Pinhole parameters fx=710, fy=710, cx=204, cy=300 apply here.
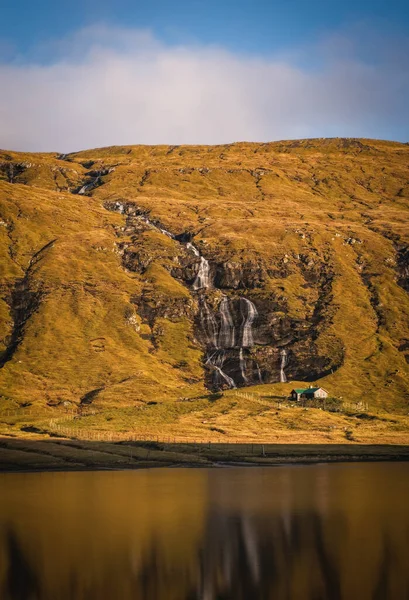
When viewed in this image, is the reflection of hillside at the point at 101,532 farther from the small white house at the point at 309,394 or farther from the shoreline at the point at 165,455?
the small white house at the point at 309,394

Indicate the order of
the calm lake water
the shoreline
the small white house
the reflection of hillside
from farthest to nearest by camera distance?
the small white house
the shoreline
the reflection of hillside
the calm lake water

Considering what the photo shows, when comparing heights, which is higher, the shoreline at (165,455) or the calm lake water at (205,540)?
the calm lake water at (205,540)

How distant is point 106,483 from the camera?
99188 mm

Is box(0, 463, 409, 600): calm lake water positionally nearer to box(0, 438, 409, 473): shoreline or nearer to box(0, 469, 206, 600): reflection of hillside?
box(0, 469, 206, 600): reflection of hillside

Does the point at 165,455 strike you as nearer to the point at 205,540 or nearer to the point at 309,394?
the point at 205,540

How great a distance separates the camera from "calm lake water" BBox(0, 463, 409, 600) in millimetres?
46375

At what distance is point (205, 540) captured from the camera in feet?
197

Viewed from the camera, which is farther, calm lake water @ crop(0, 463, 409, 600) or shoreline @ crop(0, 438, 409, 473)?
shoreline @ crop(0, 438, 409, 473)

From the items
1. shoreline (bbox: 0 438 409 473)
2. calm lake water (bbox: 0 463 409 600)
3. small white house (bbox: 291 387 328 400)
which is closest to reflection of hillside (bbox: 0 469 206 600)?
calm lake water (bbox: 0 463 409 600)

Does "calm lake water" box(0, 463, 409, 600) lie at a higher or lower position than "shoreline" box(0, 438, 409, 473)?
higher

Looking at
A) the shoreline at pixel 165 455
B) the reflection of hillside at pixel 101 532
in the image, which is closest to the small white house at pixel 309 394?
the shoreline at pixel 165 455

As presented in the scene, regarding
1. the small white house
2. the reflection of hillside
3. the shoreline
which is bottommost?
the shoreline

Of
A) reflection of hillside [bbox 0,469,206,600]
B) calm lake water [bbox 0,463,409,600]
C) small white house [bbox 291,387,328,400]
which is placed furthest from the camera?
small white house [bbox 291,387,328,400]

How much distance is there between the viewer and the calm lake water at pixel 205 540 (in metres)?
46.4
